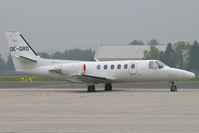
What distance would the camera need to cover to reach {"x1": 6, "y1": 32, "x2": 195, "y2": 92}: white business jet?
39.1 meters

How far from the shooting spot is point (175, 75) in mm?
38719

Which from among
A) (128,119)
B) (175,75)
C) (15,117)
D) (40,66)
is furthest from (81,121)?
(40,66)

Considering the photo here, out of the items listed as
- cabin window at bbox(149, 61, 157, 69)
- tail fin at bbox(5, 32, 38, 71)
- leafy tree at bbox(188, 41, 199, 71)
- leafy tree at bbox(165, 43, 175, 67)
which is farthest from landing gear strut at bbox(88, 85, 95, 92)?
leafy tree at bbox(165, 43, 175, 67)

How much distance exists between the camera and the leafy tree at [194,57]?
128925mm

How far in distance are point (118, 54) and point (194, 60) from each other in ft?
69.8

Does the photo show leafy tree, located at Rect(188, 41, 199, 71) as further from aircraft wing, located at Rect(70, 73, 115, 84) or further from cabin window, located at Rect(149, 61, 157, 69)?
cabin window, located at Rect(149, 61, 157, 69)

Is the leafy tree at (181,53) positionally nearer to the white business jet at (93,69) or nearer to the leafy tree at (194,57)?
the leafy tree at (194,57)

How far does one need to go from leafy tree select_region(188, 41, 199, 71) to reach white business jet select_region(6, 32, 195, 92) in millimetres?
90153

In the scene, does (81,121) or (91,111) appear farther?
(91,111)

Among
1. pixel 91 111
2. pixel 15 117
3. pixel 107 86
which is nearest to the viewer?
pixel 15 117

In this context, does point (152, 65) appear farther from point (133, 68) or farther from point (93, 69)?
point (93, 69)

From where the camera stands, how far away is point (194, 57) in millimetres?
131250

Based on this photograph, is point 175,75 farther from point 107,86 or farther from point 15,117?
point 15,117

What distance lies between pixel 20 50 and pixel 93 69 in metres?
6.22
